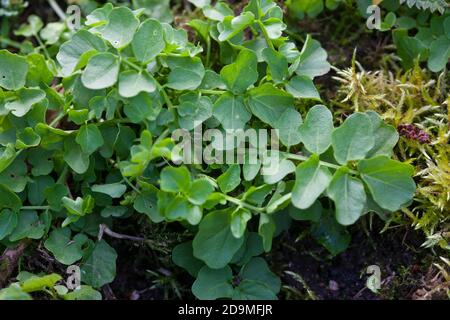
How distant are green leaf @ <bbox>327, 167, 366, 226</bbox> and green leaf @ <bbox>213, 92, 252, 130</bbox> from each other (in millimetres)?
340

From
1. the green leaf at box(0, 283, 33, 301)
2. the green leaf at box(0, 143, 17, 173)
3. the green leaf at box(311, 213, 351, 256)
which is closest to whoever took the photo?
the green leaf at box(0, 283, 33, 301)

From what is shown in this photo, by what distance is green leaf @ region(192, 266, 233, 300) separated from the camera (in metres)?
1.68

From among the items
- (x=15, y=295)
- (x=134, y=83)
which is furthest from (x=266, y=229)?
(x=15, y=295)

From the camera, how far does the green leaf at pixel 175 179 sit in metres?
1.54

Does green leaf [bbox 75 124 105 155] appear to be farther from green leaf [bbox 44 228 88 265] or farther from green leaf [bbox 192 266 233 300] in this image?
green leaf [bbox 192 266 233 300]

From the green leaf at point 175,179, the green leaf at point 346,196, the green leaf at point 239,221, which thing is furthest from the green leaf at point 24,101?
the green leaf at point 346,196

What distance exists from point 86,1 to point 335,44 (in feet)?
3.33

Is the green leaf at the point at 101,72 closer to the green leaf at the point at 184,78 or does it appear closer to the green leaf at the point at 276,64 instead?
the green leaf at the point at 184,78

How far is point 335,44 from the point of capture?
2191 millimetres

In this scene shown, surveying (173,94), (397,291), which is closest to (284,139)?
(173,94)

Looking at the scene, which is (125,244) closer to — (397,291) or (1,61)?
(1,61)

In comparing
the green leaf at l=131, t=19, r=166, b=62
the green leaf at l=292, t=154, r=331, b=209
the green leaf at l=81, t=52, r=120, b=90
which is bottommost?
the green leaf at l=292, t=154, r=331, b=209

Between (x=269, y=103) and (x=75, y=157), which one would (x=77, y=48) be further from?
(x=269, y=103)

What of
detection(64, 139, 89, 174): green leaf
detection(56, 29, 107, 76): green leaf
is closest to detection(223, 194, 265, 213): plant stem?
detection(64, 139, 89, 174): green leaf
